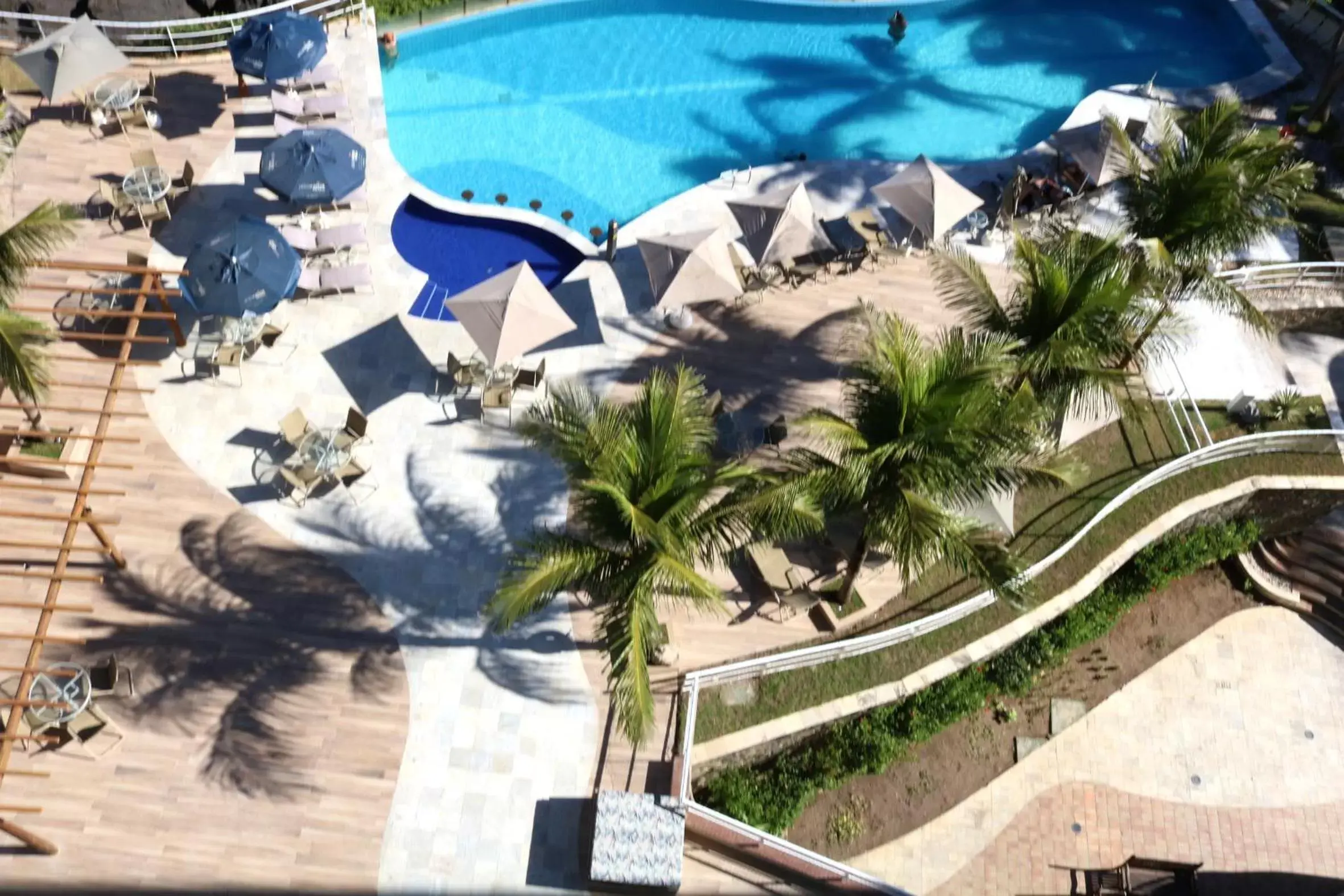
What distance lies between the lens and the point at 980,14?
31.8 meters

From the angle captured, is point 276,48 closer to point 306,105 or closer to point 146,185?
point 306,105

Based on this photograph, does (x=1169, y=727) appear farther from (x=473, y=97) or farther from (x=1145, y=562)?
(x=473, y=97)

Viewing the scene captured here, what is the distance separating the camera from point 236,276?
65.4 ft

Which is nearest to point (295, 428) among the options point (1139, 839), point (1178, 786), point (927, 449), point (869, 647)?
point (869, 647)

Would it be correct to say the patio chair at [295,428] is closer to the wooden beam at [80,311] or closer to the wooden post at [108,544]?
the wooden beam at [80,311]

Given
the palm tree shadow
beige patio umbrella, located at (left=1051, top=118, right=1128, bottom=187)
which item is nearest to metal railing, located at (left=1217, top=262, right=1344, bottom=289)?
beige patio umbrella, located at (left=1051, top=118, right=1128, bottom=187)

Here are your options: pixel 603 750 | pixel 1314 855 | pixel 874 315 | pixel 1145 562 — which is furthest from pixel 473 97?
pixel 1314 855

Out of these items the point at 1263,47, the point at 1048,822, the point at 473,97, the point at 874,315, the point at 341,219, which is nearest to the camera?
the point at 874,315

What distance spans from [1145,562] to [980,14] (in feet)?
60.8

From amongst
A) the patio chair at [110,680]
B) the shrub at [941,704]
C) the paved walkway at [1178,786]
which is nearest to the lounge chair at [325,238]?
the patio chair at [110,680]

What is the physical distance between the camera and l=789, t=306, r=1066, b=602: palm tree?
47.1 ft

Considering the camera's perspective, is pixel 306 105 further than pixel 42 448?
Yes

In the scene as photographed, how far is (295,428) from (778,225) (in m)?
10.9

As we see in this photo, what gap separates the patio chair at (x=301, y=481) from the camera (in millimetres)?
19484
